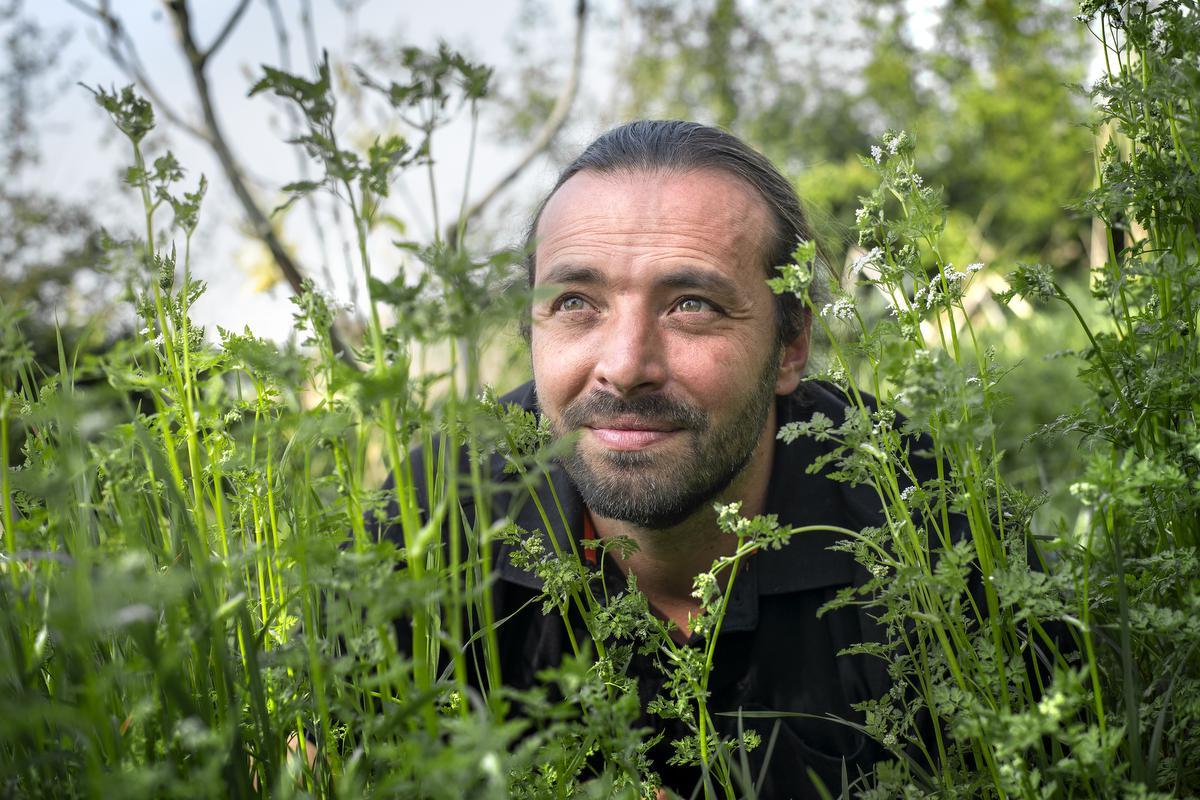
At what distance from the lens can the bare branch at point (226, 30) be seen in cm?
494

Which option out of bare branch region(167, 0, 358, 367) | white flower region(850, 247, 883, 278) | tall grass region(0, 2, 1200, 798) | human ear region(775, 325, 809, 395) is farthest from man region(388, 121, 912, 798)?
bare branch region(167, 0, 358, 367)

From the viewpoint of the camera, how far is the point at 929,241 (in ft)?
4.63

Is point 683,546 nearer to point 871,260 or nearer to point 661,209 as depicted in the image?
point 661,209

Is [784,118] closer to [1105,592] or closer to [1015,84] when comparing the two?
[1015,84]

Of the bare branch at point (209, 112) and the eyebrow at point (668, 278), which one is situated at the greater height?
the bare branch at point (209, 112)

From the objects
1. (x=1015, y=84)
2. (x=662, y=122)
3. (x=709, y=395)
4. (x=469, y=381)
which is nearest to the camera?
(x=469, y=381)

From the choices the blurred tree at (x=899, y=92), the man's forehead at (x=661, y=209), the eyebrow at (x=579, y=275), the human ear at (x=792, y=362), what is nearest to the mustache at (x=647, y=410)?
the eyebrow at (x=579, y=275)

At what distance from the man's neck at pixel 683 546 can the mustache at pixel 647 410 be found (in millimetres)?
338

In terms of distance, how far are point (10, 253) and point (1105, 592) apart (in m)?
7.99

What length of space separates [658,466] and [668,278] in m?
0.48

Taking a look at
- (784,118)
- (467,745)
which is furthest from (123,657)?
(784,118)

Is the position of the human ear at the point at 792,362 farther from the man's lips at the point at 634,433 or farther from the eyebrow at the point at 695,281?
the man's lips at the point at 634,433

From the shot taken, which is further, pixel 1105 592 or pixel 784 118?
pixel 784 118

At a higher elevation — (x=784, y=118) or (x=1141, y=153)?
(x=784, y=118)
